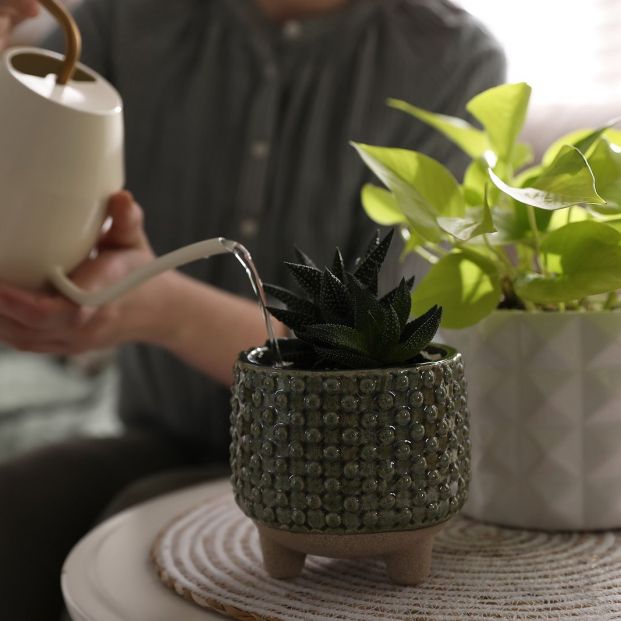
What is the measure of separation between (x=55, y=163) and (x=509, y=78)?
1258mm

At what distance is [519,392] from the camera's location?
0.51m

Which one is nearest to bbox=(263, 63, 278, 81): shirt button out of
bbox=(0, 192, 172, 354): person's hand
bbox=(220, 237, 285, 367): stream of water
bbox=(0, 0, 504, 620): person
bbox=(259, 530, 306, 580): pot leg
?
bbox=(0, 0, 504, 620): person

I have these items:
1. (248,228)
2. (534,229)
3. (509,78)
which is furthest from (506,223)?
(509,78)

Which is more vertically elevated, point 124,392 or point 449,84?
point 449,84

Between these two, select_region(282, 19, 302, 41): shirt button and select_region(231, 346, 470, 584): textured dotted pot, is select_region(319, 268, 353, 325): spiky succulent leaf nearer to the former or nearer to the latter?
select_region(231, 346, 470, 584): textured dotted pot

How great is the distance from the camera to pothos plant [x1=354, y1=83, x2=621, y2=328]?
1.51ft

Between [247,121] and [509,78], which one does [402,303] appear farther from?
[509,78]

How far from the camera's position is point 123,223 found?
0.67 m

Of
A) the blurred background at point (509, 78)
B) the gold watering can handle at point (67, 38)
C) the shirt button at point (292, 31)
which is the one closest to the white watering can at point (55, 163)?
the gold watering can handle at point (67, 38)

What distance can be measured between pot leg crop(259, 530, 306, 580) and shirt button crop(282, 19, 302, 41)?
74 centimetres

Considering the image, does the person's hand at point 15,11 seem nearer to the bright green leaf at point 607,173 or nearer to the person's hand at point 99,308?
the person's hand at point 99,308

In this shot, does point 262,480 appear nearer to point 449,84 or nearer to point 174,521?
point 174,521

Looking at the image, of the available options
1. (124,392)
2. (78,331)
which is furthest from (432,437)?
(124,392)

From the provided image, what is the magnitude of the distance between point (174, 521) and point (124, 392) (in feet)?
1.99
